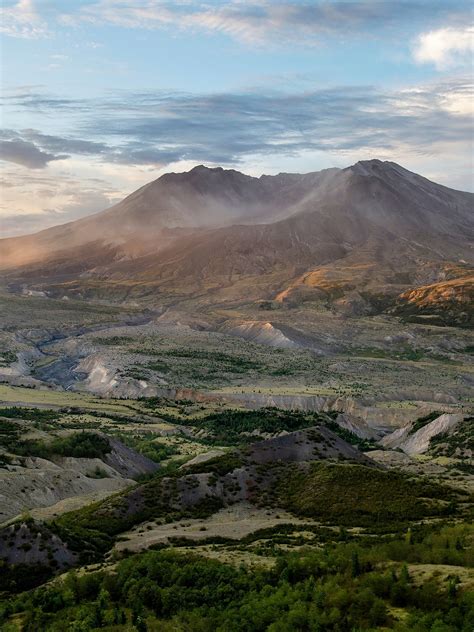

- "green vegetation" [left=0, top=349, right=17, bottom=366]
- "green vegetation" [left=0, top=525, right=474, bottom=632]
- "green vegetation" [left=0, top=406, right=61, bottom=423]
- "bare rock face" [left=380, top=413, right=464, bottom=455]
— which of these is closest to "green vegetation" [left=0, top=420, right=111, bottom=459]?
"green vegetation" [left=0, top=406, right=61, bottom=423]

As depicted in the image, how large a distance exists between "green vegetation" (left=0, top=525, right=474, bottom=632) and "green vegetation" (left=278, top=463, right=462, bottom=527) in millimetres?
9389

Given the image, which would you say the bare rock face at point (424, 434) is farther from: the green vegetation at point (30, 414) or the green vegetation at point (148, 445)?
the green vegetation at point (30, 414)

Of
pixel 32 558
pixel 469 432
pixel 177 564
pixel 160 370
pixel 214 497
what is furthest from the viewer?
pixel 160 370

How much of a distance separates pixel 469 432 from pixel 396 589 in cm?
6176

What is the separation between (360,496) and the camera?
47531 mm

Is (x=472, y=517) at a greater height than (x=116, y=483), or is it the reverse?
(x=472, y=517)

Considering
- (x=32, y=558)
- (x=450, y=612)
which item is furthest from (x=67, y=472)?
(x=450, y=612)

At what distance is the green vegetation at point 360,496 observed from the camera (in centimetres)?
4484

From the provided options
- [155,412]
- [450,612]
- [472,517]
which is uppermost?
[450,612]

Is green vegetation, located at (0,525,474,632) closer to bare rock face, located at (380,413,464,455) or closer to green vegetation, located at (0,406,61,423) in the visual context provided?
bare rock face, located at (380,413,464,455)

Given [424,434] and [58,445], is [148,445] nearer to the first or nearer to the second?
[58,445]

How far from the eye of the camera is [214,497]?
49781 mm

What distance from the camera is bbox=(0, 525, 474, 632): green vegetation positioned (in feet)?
81.5

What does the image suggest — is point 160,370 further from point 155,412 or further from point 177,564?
point 177,564
